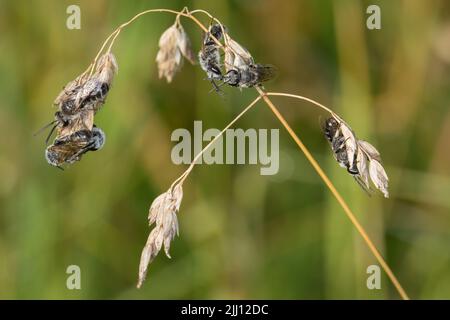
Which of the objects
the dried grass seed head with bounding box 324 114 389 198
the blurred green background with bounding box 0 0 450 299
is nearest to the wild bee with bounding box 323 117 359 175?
the dried grass seed head with bounding box 324 114 389 198

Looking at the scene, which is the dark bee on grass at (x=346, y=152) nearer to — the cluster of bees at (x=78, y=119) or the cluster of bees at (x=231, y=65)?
the cluster of bees at (x=231, y=65)

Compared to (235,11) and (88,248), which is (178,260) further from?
(235,11)

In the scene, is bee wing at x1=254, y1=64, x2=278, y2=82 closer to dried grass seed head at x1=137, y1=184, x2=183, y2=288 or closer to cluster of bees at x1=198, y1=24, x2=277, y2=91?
cluster of bees at x1=198, y1=24, x2=277, y2=91

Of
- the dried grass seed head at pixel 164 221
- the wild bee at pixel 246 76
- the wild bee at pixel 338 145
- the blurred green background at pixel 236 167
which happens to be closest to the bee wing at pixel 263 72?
the wild bee at pixel 246 76

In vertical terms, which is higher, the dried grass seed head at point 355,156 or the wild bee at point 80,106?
the wild bee at point 80,106

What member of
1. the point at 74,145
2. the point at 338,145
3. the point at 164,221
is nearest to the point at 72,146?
the point at 74,145
